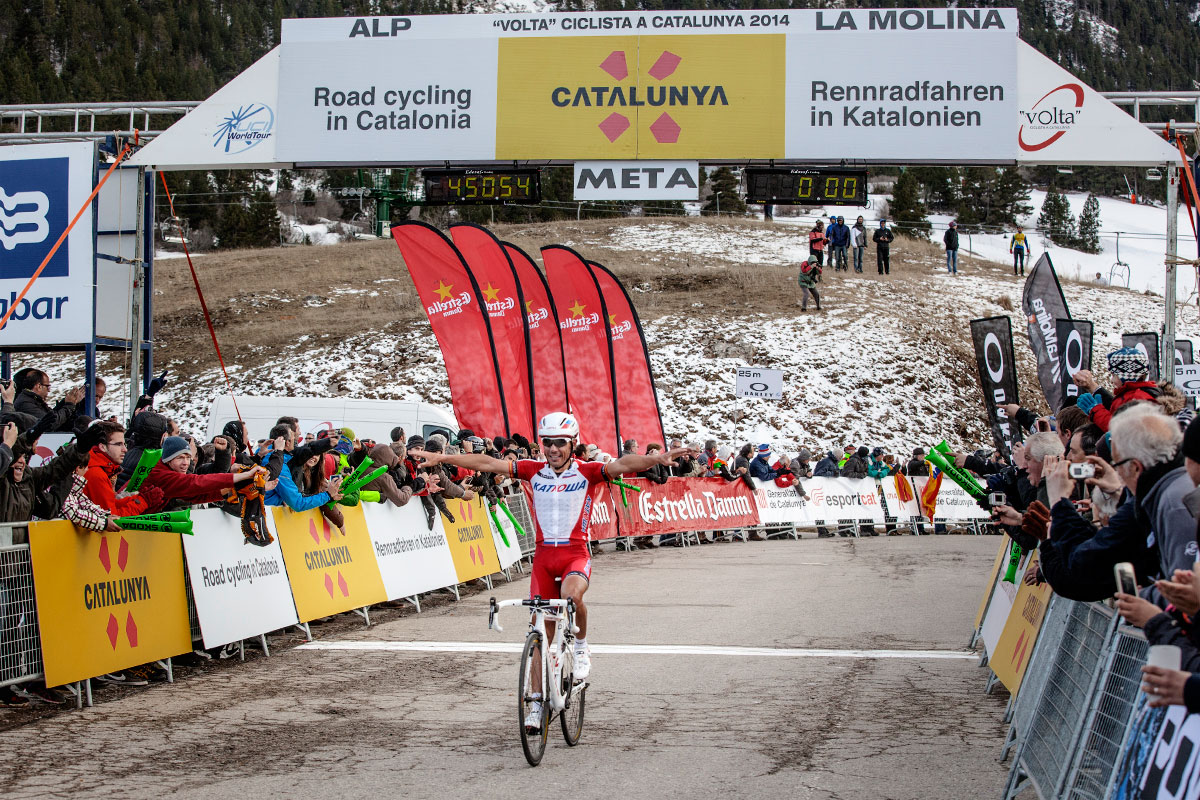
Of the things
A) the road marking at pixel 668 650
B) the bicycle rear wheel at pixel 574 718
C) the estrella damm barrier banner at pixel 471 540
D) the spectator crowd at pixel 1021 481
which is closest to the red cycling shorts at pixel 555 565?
the bicycle rear wheel at pixel 574 718

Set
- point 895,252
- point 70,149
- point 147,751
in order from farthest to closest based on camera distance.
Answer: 1. point 895,252
2. point 70,149
3. point 147,751

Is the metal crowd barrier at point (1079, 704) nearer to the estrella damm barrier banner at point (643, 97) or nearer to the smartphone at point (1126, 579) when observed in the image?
the smartphone at point (1126, 579)

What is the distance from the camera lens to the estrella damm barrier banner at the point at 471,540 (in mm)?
15078

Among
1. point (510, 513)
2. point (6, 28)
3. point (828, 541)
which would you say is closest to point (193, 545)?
point (510, 513)

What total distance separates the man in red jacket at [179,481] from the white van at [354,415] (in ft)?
46.6

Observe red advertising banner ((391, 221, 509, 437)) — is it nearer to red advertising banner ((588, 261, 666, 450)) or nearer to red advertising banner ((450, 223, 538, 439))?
red advertising banner ((450, 223, 538, 439))

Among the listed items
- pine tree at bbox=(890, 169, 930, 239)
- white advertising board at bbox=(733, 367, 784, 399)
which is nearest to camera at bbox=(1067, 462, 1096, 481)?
white advertising board at bbox=(733, 367, 784, 399)

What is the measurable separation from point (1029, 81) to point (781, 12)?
14.0 feet

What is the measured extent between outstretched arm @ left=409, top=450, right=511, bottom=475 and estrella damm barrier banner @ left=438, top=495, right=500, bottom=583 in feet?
23.9

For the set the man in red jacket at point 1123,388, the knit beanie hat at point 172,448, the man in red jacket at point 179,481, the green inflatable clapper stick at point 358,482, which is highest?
the man in red jacket at point 1123,388

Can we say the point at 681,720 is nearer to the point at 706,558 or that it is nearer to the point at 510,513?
the point at 510,513

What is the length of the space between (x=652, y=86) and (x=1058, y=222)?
95.6 metres

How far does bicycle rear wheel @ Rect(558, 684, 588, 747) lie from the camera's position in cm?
693

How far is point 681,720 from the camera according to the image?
298 inches
